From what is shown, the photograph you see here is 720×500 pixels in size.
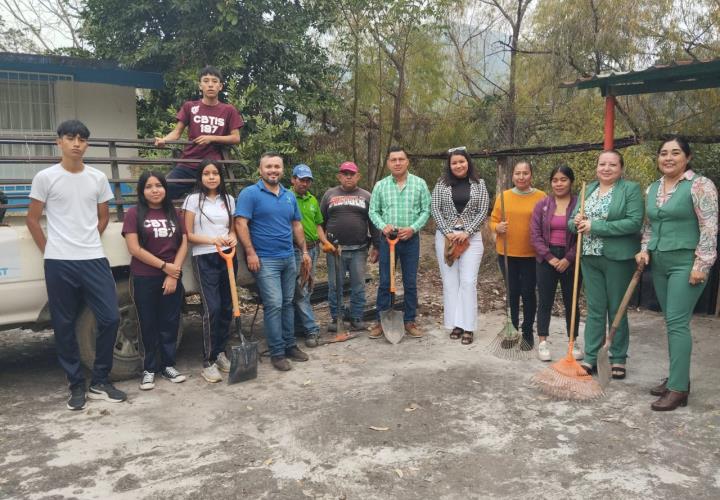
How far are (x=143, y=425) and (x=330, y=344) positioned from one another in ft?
7.04

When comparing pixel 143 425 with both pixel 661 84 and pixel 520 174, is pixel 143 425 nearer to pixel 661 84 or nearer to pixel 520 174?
pixel 520 174

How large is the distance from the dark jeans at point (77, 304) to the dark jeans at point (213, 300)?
676 millimetres

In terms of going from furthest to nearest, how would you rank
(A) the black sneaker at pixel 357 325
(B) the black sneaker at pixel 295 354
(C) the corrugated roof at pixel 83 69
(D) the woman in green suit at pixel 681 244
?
(C) the corrugated roof at pixel 83 69
(A) the black sneaker at pixel 357 325
(B) the black sneaker at pixel 295 354
(D) the woman in green suit at pixel 681 244

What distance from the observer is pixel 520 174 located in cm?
532

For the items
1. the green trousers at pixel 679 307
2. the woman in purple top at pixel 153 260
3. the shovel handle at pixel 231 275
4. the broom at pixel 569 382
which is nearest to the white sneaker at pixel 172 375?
the woman in purple top at pixel 153 260

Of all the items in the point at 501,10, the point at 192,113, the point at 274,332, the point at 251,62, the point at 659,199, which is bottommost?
the point at 274,332

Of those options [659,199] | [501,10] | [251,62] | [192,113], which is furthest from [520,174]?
[501,10]

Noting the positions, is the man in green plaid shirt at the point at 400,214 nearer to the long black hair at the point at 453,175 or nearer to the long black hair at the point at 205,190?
the long black hair at the point at 453,175

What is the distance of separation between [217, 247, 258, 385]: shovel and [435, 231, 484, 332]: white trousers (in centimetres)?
202

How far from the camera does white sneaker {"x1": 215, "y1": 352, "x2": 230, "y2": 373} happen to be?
498 centimetres

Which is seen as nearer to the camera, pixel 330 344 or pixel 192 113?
pixel 192 113

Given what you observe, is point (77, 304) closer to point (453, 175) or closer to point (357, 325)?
point (357, 325)

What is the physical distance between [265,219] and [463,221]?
1838 mm

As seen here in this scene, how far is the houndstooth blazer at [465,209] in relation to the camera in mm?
5594
